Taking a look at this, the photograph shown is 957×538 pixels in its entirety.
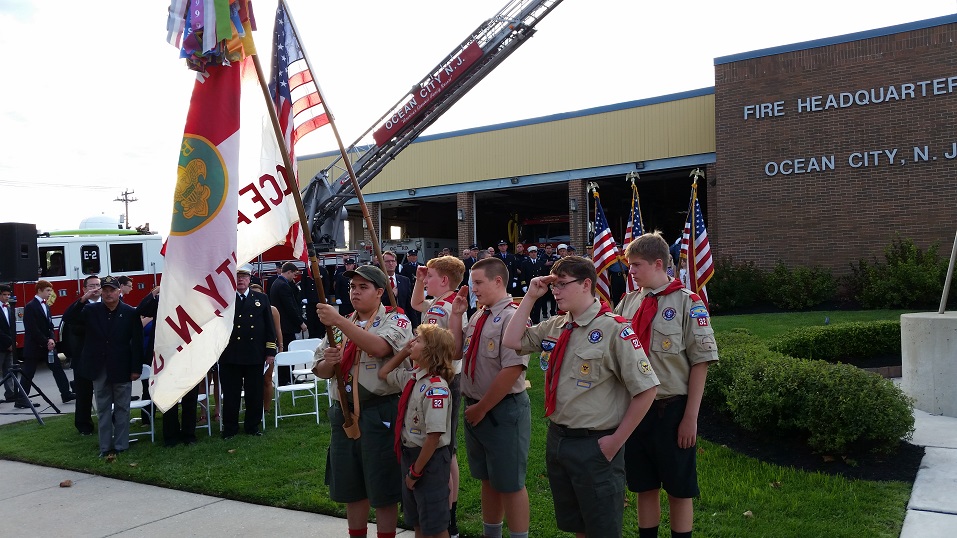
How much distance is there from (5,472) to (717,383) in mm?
7359

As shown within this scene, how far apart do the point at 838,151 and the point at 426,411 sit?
17.8 metres

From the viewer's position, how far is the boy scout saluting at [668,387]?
3947 mm

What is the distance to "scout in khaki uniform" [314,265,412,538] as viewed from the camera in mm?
4051

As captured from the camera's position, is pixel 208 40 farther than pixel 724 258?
No

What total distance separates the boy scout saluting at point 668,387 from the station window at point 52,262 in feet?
51.5

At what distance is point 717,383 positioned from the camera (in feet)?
23.3

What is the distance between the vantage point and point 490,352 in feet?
13.8

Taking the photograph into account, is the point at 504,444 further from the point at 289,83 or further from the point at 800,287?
the point at 800,287

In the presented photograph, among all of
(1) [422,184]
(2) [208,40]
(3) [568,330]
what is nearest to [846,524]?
(3) [568,330]

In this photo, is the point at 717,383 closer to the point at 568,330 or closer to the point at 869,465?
the point at 869,465

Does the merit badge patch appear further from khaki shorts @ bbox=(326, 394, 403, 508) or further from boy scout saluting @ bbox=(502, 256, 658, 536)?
A: boy scout saluting @ bbox=(502, 256, 658, 536)

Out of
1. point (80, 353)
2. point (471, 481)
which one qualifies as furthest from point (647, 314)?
point (80, 353)

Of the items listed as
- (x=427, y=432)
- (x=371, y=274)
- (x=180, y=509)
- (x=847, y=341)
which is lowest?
(x=180, y=509)

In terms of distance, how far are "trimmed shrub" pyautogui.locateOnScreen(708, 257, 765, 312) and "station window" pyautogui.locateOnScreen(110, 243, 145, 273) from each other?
1447cm
